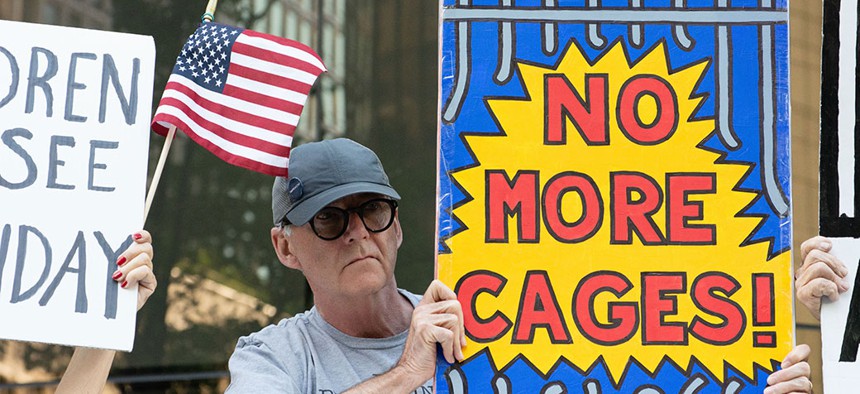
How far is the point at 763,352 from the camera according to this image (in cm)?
299

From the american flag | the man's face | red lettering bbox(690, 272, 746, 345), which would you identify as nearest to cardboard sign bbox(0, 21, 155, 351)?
the american flag

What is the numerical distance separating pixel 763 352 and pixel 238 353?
47.8 inches

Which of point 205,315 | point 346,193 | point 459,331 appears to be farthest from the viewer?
point 205,315

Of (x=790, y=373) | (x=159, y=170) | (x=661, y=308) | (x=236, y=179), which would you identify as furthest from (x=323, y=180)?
(x=236, y=179)

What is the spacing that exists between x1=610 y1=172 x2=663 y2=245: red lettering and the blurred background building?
10.7ft

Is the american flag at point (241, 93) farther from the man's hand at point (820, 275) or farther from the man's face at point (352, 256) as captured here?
the man's hand at point (820, 275)

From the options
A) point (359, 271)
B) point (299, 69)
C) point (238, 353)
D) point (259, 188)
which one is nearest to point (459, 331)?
point (359, 271)

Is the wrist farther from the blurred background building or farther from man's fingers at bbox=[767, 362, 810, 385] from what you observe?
the blurred background building

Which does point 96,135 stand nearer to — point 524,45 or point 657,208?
point 524,45

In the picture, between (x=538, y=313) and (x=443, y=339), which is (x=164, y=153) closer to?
(x=443, y=339)

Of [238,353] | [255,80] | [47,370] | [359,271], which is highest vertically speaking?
[255,80]

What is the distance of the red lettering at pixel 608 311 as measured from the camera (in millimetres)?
3027

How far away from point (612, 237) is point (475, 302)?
0.34 m

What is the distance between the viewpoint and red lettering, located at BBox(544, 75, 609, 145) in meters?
3.12
